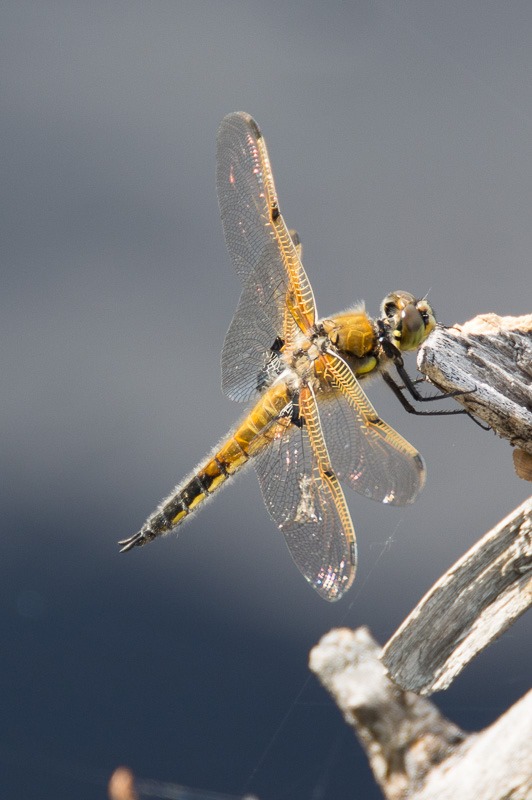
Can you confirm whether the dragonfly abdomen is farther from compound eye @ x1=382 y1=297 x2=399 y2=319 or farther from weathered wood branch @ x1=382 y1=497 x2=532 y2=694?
weathered wood branch @ x1=382 y1=497 x2=532 y2=694

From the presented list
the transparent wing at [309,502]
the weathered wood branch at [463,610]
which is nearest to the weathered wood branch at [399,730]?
the weathered wood branch at [463,610]

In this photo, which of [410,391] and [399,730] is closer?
[399,730]

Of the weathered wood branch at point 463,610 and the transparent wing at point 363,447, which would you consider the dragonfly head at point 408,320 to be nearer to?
the transparent wing at point 363,447

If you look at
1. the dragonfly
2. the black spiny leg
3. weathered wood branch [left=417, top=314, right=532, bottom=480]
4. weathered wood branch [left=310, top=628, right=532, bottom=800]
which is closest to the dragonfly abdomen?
the dragonfly

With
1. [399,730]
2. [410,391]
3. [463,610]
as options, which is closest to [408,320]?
[410,391]

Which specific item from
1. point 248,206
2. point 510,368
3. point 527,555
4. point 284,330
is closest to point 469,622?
point 527,555

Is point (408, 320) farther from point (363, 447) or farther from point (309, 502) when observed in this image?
point (309, 502)

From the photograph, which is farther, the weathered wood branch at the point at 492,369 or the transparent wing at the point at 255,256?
the transparent wing at the point at 255,256

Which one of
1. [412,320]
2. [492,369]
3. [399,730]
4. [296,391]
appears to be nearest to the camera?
[399,730]
